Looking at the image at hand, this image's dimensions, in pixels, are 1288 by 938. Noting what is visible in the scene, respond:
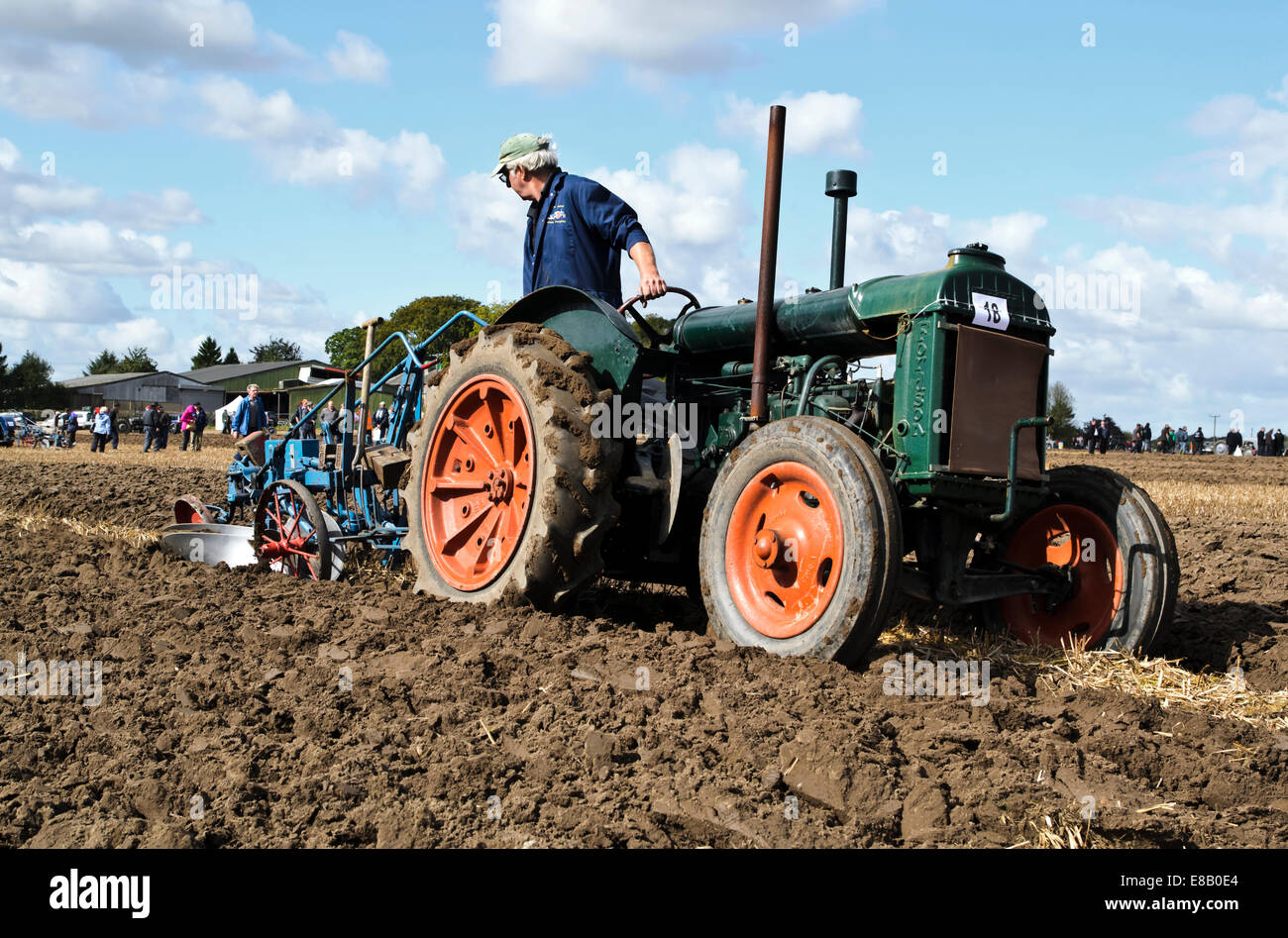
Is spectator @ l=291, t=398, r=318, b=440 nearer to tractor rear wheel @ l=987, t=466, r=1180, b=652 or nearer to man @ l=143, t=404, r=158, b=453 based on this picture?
tractor rear wheel @ l=987, t=466, r=1180, b=652

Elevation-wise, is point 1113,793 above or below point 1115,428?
below

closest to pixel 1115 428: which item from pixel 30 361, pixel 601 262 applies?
pixel 601 262

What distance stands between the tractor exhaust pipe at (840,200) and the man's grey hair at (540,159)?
1552mm

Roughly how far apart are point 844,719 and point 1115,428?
53.7 m

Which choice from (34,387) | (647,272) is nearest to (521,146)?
(647,272)

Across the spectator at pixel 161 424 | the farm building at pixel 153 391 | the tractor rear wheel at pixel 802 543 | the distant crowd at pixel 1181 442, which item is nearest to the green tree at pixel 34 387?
the farm building at pixel 153 391

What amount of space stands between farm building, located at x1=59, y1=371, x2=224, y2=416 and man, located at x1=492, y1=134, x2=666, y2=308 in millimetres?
78547

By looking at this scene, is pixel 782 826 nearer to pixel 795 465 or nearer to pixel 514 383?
pixel 795 465

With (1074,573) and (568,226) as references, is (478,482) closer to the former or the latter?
(568,226)

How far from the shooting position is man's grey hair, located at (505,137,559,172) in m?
5.92

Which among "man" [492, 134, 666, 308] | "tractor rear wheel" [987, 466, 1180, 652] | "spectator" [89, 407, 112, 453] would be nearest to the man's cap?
"man" [492, 134, 666, 308]

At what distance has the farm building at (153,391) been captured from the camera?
258ft
